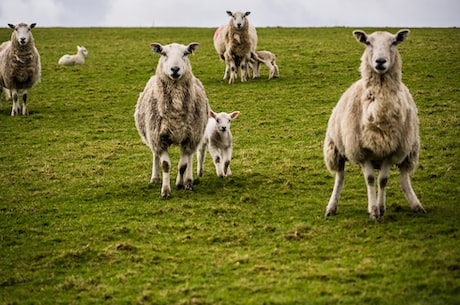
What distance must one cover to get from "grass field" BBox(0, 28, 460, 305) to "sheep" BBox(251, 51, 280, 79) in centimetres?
109

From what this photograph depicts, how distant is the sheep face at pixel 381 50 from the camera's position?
8.83 m

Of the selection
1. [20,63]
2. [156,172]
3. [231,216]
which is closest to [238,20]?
[20,63]

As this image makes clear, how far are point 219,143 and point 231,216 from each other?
256cm

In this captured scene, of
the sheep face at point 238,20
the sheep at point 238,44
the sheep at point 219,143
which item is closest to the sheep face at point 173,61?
the sheep at point 219,143

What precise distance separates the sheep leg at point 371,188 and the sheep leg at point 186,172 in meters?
3.37

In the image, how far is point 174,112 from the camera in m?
11.3

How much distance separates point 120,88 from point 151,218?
12.8 m

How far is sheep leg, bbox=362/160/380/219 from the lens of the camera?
9.18m

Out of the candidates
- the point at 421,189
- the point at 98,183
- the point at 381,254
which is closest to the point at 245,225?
the point at 381,254

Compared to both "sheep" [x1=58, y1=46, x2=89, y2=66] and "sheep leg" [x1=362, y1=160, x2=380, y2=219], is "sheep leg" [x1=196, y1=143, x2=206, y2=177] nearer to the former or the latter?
"sheep leg" [x1=362, y1=160, x2=380, y2=219]

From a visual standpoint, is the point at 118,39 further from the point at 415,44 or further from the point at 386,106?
the point at 386,106

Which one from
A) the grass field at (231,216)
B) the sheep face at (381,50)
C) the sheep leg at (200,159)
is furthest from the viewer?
the sheep leg at (200,159)

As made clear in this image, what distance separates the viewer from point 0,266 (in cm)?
878

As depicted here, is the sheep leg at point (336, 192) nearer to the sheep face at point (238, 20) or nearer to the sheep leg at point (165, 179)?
the sheep leg at point (165, 179)
